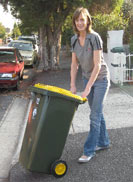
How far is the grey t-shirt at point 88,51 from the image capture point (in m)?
3.55

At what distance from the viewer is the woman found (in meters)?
3.57

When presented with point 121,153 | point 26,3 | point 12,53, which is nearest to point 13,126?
point 121,153

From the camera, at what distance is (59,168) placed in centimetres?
357

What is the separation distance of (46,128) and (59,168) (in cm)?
54

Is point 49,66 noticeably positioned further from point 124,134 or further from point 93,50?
point 93,50

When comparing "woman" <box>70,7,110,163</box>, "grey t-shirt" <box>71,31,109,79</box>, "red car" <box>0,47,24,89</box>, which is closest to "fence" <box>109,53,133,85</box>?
"red car" <box>0,47,24,89</box>

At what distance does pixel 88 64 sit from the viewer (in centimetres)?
370

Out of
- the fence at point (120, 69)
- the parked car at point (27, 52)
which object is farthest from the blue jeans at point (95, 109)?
the parked car at point (27, 52)

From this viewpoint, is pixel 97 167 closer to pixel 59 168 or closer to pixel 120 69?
pixel 59 168

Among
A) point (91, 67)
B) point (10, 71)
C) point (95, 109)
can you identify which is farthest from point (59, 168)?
point (10, 71)

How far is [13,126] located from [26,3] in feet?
24.0

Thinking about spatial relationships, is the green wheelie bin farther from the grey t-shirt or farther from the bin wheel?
the grey t-shirt

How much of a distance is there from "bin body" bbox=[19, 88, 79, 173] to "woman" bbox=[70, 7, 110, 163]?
35 cm

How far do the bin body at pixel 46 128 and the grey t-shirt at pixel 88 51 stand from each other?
51 centimetres
